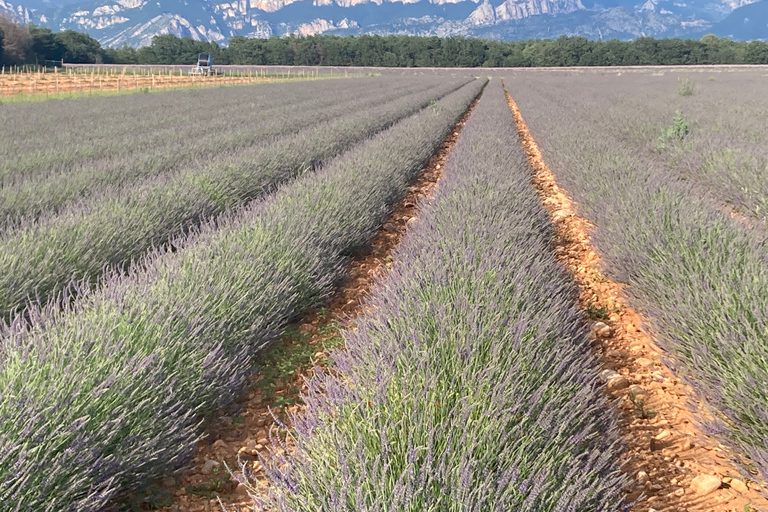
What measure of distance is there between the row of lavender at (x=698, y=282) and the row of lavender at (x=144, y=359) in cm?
201

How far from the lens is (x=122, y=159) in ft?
21.4

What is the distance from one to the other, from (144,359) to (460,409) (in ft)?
3.68

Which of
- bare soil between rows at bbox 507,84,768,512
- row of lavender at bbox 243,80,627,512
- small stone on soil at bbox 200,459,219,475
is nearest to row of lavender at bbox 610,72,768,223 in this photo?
bare soil between rows at bbox 507,84,768,512

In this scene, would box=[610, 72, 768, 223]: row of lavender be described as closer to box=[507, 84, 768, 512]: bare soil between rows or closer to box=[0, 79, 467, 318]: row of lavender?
box=[507, 84, 768, 512]: bare soil between rows

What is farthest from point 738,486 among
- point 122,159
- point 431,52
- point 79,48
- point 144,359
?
point 431,52

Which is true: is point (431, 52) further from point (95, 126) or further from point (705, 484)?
point (705, 484)

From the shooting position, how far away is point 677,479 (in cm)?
193

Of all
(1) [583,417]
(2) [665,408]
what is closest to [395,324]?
(1) [583,417]

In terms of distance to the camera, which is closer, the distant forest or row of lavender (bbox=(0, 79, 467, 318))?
row of lavender (bbox=(0, 79, 467, 318))

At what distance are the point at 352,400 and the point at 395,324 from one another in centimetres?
51

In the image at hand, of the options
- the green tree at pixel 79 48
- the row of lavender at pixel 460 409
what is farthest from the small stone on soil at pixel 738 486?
the green tree at pixel 79 48

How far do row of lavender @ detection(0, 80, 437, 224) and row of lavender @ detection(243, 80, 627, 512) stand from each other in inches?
120

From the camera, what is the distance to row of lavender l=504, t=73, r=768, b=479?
6.63ft

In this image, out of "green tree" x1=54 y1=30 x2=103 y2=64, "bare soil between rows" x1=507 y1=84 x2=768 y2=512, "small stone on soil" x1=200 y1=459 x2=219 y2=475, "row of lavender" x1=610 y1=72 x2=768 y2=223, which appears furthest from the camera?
"green tree" x1=54 y1=30 x2=103 y2=64
